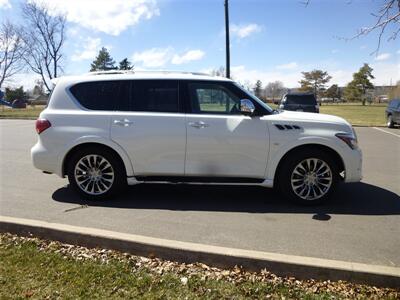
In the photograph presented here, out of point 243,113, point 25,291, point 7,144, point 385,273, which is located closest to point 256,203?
point 243,113

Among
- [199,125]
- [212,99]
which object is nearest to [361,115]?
[212,99]

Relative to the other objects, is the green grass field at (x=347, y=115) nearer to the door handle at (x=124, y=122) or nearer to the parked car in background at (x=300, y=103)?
the parked car in background at (x=300, y=103)

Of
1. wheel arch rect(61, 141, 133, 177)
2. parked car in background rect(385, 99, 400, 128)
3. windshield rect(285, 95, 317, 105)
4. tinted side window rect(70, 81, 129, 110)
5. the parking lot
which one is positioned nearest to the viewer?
the parking lot

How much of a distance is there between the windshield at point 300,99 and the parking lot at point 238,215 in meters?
11.6

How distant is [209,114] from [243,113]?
0.49 meters

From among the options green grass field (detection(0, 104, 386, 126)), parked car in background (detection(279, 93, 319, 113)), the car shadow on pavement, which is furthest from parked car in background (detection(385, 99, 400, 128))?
the car shadow on pavement

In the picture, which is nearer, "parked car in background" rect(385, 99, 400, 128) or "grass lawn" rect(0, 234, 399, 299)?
"grass lawn" rect(0, 234, 399, 299)

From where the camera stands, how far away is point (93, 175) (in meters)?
6.19

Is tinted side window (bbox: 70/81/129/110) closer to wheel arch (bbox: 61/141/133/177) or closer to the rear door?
the rear door

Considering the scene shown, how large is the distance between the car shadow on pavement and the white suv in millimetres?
255

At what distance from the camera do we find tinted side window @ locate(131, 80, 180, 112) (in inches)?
241

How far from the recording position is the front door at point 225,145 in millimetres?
5879

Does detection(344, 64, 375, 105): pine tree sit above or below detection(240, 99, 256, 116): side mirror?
above

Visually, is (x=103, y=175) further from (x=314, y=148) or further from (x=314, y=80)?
(x=314, y=80)
